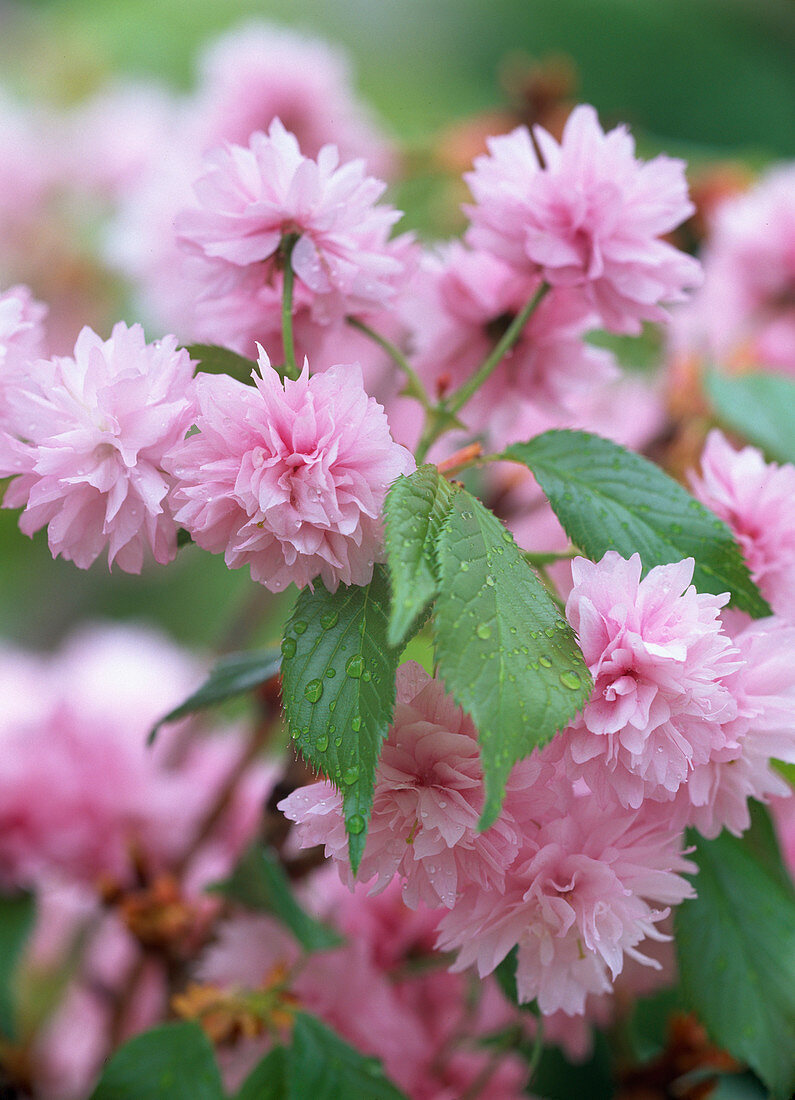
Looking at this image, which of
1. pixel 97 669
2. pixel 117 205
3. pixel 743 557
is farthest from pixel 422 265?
pixel 117 205

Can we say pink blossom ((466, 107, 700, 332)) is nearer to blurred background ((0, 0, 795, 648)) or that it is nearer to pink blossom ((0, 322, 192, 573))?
pink blossom ((0, 322, 192, 573))

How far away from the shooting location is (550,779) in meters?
0.30

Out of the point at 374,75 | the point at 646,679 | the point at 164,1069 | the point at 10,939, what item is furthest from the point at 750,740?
the point at 374,75

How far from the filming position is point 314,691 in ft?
0.92

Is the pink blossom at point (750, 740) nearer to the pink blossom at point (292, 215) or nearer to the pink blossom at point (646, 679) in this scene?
the pink blossom at point (646, 679)

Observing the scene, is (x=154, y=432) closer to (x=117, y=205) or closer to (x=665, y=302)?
(x=665, y=302)

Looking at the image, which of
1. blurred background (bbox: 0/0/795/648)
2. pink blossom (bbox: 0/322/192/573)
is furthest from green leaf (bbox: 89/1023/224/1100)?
blurred background (bbox: 0/0/795/648)

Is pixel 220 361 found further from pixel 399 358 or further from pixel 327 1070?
pixel 327 1070

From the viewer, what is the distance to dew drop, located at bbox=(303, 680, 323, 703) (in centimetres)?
28

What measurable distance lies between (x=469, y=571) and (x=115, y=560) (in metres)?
0.12

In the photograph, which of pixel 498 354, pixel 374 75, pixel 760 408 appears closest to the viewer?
pixel 498 354

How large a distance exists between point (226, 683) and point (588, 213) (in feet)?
0.79

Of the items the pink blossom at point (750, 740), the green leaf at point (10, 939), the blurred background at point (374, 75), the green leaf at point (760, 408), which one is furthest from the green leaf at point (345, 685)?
the blurred background at point (374, 75)

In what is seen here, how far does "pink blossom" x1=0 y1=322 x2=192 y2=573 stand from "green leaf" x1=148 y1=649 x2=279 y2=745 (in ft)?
0.34
